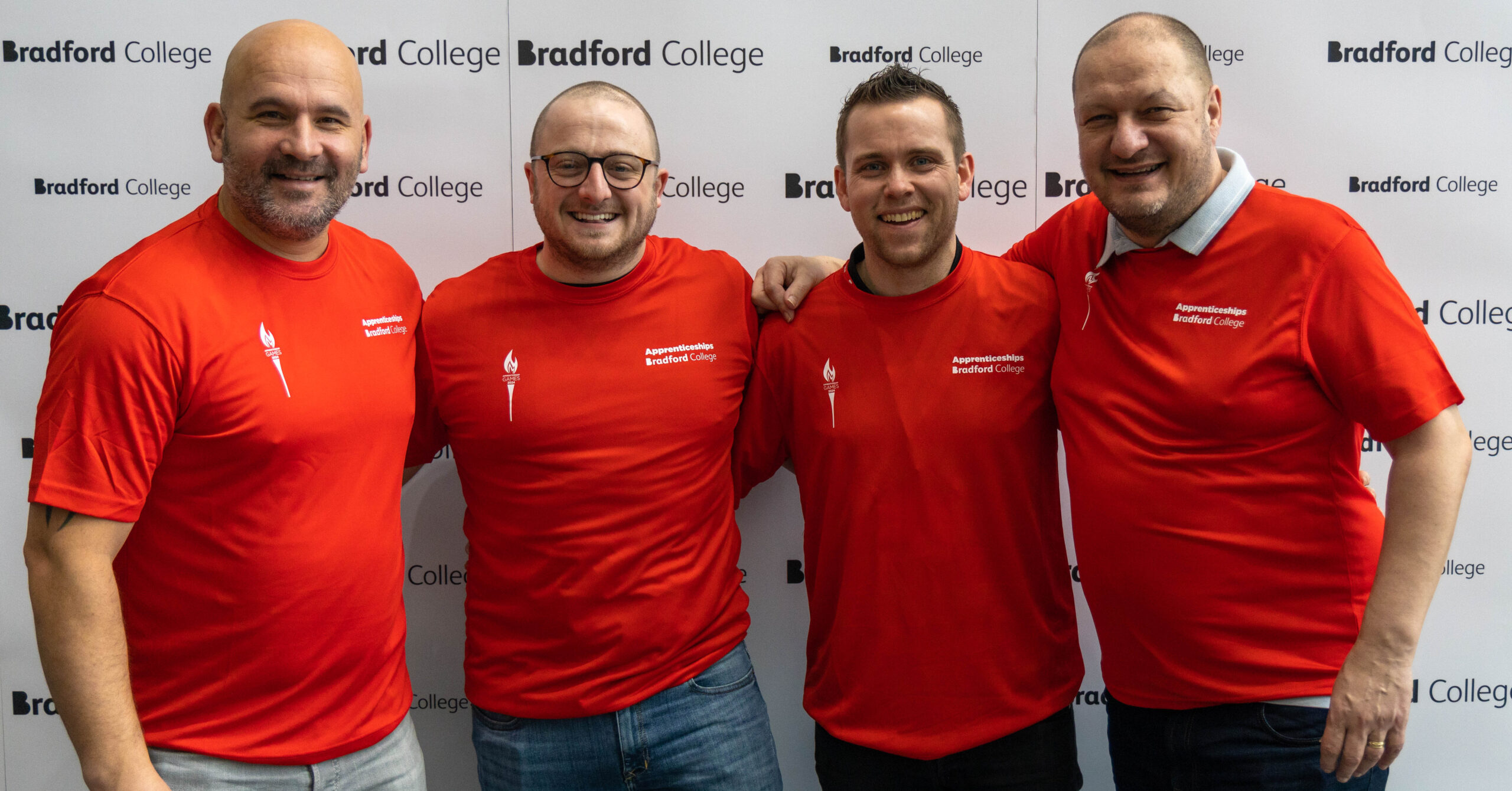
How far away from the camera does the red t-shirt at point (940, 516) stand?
1898 millimetres

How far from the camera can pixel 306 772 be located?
5.60ft

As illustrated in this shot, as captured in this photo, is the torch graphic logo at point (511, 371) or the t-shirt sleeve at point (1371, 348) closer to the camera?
the t-shirt sleeve at point (1371, 348)

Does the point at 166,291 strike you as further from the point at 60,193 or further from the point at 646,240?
the point at 60,193

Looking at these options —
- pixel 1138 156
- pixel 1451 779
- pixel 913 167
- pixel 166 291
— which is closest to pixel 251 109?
pixel 166 291

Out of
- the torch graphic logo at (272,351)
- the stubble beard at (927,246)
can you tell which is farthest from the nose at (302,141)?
the stubble beard at (927,246)

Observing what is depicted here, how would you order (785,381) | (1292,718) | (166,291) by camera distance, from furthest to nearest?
(785,381)
(1292,718)
(166,291)

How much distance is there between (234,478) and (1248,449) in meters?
1.97

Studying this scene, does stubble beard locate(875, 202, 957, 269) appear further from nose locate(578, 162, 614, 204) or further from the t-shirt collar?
nose locate(578, 162, 614, 204)

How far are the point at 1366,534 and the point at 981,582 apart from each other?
0.76 m

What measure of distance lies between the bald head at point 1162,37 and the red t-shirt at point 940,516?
21.6 inches

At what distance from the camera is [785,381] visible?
2.08 meters

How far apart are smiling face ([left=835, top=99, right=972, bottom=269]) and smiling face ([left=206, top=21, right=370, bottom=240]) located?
1100 millimetres

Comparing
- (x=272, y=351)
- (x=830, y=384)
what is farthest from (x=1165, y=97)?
(x=272, y=351)

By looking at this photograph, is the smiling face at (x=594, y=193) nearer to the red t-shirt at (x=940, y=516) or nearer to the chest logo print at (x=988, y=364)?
the red t-shirt at (x=940, y=516)
